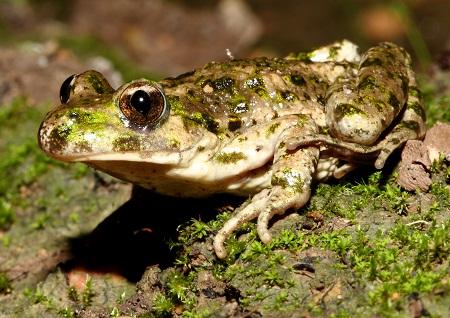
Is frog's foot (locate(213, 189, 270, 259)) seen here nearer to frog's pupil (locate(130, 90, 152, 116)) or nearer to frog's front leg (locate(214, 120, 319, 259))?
frog's front leg (locate(214, 120, 319, 259))

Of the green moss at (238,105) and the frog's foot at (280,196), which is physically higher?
the green moss at (238,105)

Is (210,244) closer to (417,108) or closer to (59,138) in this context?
(59,138)

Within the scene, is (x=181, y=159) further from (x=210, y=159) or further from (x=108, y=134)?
(x=108, y=134)

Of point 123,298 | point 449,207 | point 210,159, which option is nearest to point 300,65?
point 210,159

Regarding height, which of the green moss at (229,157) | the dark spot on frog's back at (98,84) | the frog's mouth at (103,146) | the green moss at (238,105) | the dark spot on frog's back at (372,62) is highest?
the dark spot on frog's back at (372,62)

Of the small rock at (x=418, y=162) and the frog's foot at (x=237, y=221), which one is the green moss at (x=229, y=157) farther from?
the small rock at (x=418, y=162)

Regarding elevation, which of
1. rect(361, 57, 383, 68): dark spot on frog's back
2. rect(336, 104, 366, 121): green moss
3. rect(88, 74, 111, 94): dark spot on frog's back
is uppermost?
rect(361, 57, 383, 68): dark spot on frog's back

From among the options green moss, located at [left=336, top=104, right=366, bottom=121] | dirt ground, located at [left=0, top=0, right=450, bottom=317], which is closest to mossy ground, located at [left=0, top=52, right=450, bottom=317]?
dirt ground, located at [left=0, top=0, right=450, bottom=317]

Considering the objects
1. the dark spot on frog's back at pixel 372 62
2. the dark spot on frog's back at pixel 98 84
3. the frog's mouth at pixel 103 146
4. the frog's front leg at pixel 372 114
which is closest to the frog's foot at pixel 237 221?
the frog's front leg at pixel 372 114

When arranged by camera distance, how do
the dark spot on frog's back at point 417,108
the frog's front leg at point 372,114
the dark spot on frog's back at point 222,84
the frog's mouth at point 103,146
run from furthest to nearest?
1. the dark spot on frog's back at point 417,108
2. the dark spot on frog's back at point 222,84
3. the frog's front leg at point 372,114
4. the frog's mouth at point 103,146
